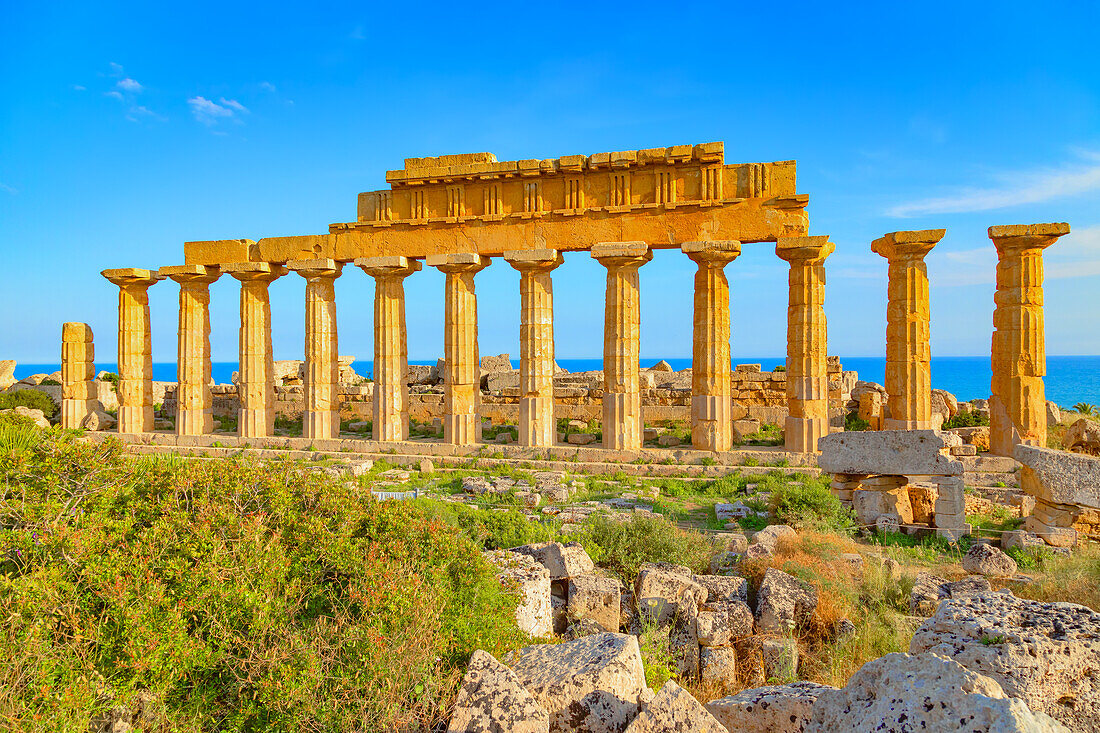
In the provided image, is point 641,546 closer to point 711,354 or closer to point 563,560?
point 563,560

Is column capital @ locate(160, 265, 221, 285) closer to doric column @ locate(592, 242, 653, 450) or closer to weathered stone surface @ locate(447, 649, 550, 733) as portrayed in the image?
doric column @ locate(592, 242, 653, 450)

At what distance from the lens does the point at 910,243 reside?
17.0 metres

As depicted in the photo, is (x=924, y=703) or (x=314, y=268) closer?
(x=924, y=703)

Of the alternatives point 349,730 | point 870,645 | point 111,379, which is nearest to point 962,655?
point 870,645

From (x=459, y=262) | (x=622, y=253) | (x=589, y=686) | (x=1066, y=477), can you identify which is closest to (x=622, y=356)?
(x=622, y=253)

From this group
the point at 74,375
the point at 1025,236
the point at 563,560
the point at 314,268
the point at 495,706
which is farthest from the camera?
the point at 74,375

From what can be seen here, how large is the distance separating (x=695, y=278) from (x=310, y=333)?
11.6 m

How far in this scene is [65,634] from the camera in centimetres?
386

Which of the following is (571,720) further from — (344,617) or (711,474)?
(711,474)

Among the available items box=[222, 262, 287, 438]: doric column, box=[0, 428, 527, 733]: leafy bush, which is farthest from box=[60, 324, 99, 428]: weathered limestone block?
box=[0, 428, 527, 733]: leafy bush

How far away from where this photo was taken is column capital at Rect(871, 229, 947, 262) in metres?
16.9

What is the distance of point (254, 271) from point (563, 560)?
1662 cm

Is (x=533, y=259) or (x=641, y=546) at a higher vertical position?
(x=533, y=259)

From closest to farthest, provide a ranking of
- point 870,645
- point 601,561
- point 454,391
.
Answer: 1. point 870,645
2. point 601,561
3. point 454,391
